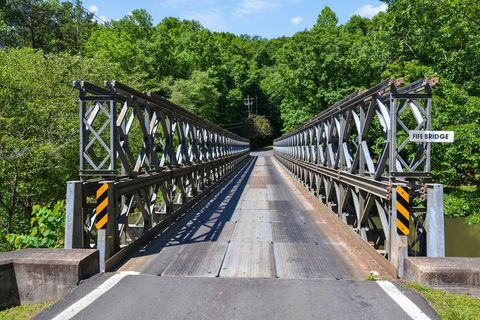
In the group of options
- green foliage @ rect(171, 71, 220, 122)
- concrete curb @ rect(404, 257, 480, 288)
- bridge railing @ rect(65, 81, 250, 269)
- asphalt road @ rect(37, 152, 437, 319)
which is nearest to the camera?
asphalt road @ rect(37, 152, 437, 319)

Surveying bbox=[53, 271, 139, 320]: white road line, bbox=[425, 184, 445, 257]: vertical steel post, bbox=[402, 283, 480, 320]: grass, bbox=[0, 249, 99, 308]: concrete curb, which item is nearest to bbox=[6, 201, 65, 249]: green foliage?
bbox=[0, 249, 99, 308]: concrete curb

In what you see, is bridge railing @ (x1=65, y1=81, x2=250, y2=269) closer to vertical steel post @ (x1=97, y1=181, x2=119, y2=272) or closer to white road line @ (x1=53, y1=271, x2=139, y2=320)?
vertical steel post @ (x1=97, y1=181, x2=119, y2=272)

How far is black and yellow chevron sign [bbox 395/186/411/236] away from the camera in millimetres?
4977

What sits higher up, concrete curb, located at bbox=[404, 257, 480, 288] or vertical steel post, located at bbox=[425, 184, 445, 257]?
vertical steel post, located at bbox=[425, 184, 445, 257]

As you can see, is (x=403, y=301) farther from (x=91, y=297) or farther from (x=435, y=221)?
(x=91, y=297)

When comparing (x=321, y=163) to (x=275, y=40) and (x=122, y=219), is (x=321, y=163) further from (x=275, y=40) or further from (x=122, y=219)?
(x=275, y=40)

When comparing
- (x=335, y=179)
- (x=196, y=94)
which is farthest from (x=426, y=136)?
(x=196, y=94)

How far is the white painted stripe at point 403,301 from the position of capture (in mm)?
3736

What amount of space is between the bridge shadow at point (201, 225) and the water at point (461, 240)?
11.4 meters

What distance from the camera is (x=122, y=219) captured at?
20.2ft

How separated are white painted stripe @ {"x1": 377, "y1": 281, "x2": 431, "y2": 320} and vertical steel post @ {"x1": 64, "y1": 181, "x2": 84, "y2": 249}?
3850mm

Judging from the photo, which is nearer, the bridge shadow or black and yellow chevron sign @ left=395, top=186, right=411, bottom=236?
black and yellow chevron sign @ left=395, top=186, right=411, bottom=236

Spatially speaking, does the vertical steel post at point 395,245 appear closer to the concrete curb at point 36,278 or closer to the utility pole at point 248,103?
the concrete curb at point 36,278

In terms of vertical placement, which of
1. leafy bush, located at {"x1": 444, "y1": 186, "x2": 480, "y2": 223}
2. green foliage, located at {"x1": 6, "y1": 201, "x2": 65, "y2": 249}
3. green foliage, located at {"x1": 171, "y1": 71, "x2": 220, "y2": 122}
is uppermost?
green foliage, located at {"x1": 171, "y1": 71, "x2": 220, "y2": 122}
